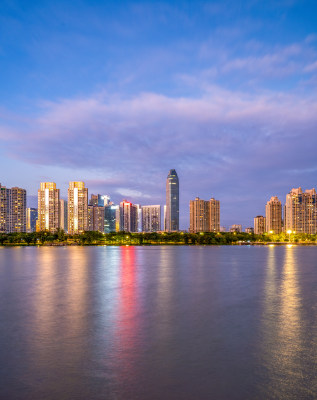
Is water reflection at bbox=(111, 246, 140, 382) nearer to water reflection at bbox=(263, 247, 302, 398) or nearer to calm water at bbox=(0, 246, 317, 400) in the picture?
calm water at bbox=(0, 246, 317, 400)

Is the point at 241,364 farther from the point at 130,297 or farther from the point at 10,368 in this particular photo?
the point at 130,297

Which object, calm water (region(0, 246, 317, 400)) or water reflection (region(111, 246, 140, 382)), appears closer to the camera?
calm water (region(0, 246, 317, 400))

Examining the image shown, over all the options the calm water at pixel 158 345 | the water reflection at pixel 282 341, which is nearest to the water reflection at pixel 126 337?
the calm water at pixel 158 345

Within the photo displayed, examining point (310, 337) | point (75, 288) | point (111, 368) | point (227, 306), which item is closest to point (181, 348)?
point (111, 368)

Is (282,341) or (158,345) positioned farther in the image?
(282,341)

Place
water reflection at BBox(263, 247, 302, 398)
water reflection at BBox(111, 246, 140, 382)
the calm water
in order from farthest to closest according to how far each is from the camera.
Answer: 1. water reflection at BBox(111, 246, 140, 382)
2. water reflection at BBox(263, 247, 302, 398)
3. the calm water

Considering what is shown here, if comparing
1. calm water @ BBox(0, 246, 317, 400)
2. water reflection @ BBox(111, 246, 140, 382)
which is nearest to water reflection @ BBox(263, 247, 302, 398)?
calm water @ BBox(0, 246, 317, 400)

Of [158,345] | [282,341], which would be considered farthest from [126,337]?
[282,341]

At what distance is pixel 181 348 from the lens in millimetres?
14977

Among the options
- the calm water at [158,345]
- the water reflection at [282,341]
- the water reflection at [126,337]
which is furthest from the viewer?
the water reflection at [126,337]

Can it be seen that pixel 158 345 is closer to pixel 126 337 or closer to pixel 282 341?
pixel 126 337

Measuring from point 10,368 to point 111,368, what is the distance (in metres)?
3.43

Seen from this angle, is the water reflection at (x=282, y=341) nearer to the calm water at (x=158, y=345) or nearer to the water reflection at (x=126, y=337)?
the calm water at (x=158, y=345)

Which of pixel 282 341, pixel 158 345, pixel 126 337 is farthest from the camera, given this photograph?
pixel 126 337
